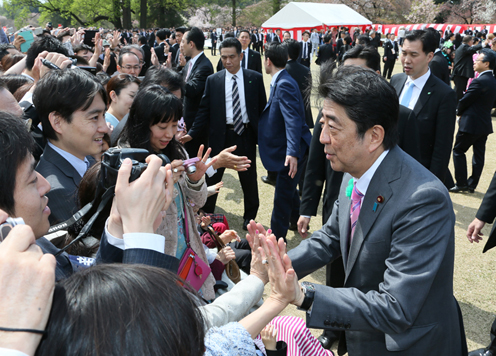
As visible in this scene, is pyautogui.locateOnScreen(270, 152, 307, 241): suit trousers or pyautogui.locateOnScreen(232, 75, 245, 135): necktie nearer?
pyautogui.locateOnScreen(270, 152, 307, 241): suit trousers

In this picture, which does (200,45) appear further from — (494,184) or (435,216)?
(435,216)

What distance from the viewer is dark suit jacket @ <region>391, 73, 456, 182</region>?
371 cm

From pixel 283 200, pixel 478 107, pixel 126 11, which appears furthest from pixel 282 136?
pixel 126 11

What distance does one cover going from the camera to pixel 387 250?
1670 mm

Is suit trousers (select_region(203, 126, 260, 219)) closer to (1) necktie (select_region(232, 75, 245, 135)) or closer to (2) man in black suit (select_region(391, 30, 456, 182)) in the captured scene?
(1) necktie (select_region(232, 75, 245, 135))

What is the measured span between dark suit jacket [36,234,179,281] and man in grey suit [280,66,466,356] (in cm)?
60

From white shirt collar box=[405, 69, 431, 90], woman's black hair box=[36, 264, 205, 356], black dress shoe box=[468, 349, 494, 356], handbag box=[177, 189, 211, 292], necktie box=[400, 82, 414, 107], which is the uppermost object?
white shirt collar box=[405, 69, 431, 90]

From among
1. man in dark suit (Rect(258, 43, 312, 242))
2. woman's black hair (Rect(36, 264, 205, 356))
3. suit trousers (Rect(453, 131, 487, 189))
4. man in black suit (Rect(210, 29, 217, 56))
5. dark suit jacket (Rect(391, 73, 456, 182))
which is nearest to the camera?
woman's black hair (Rect(36, 264, 205, 356))

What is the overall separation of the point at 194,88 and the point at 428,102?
307cm

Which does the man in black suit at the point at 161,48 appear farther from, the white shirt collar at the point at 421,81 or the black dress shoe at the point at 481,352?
the black dress shoe at the point at 481,352

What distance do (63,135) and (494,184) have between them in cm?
297

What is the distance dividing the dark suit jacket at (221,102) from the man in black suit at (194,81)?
16.3 inches

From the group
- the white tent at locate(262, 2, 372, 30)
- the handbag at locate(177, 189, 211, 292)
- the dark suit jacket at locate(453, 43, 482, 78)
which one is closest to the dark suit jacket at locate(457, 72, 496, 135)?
the dark suit jacket at locate(453, 43, 482, 78)

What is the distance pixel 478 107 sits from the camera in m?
5.92
